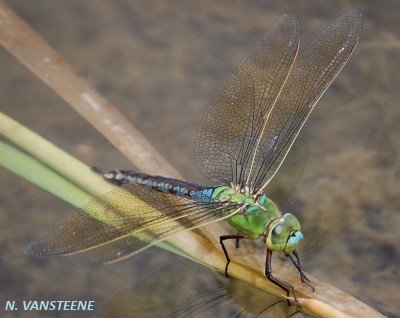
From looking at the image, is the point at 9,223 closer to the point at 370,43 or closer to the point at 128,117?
the point at 128,117

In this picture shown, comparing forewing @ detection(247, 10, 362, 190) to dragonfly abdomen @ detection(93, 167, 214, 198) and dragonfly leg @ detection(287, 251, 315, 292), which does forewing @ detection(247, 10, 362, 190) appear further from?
dragonfly leg @ detection(287, 251, 315, 292)

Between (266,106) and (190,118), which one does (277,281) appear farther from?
(190,118)

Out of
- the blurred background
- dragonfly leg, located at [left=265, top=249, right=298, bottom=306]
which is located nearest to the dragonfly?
dragonfly leg, located at [left=265, top=249, right=298, bottom=306]

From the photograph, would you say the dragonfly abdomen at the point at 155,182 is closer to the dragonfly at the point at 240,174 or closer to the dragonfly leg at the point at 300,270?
the dragonfly at the point at 240,174

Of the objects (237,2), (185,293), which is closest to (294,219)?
(185,293)

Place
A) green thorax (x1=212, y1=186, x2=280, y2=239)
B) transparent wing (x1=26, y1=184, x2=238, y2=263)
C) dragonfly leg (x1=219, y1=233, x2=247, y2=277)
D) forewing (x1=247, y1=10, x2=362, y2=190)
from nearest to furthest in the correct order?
1. transparent wing (x1=26, y1=184, x2=238, y2=263)
2. dragonfly leg (x1=219, y1=233, x2=247, y2=277)
3. green thorax (x1=212, y1=186, x2=280, y2=239)
4. forewing (x1=247, y1=10, x2=362, y2=190)

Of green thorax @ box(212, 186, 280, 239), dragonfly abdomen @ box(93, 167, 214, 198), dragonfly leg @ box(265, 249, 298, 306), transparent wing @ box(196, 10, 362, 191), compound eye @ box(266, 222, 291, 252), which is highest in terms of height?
transparent wing @ box(196, 10, 362, 191)
